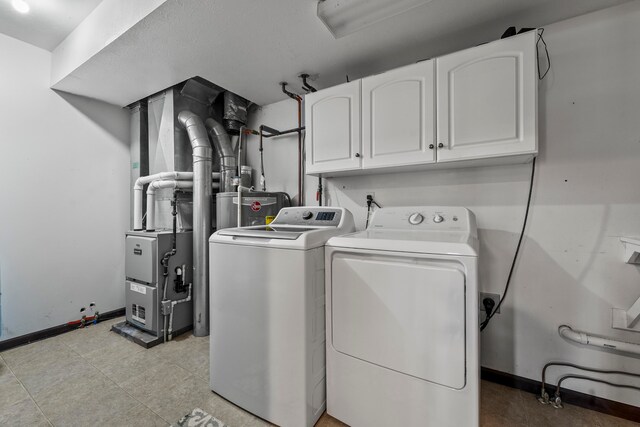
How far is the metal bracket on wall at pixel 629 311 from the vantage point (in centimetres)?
134

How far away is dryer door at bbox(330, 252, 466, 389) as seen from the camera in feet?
3.50

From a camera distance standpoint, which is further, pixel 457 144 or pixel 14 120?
pixel 14 120

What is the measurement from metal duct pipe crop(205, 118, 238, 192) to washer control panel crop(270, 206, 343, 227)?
976mm

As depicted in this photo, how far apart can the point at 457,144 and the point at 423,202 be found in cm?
55

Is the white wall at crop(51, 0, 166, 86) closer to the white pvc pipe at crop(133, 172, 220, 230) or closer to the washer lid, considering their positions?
the white pvc pipe at crop(133, 172, 220, 230)

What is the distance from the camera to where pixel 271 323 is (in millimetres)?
1350

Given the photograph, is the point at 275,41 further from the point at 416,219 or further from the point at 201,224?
the point at 201,224

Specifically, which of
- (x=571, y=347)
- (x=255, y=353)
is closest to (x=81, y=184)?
(x=255, y=353)

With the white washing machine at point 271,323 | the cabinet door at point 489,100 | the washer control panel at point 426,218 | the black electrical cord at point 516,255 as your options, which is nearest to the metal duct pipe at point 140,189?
the white washing machine at point 271,323

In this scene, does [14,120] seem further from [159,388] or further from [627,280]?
[627,280]

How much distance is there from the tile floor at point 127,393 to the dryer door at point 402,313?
1.83 ft

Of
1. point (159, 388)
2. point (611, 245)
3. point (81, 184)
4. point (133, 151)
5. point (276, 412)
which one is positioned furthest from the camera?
point (133, 151)

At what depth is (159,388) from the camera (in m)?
1.65

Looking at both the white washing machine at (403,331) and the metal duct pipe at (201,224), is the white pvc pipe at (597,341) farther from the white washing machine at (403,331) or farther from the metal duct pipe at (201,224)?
the metal duct pipe at (201,224)
